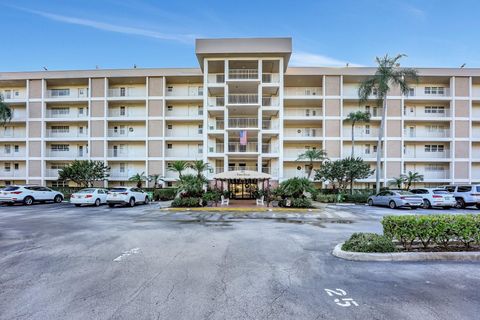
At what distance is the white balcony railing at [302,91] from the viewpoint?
104 feet

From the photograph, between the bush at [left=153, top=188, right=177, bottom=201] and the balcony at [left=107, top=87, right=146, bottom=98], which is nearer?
the bush at [left=153, top=188, right=177, bottom=201]

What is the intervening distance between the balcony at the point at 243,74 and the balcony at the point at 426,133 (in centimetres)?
1989

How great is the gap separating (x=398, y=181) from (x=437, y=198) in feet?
26.8

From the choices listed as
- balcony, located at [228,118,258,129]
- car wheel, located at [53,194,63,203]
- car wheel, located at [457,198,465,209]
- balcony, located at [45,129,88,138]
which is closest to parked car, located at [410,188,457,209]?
car wheel, located at [457,198,465,209]

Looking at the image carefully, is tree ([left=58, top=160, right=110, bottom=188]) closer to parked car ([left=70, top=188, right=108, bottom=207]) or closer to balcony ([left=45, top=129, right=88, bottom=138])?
parked car ([left=70, top=188, right=108, bottom=207])

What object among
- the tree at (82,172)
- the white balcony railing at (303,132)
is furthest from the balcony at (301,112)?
the tree at (82,172)

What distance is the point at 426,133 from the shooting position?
101 ft

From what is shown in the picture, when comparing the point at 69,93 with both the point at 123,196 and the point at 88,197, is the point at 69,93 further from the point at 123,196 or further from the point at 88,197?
the point at 123,196

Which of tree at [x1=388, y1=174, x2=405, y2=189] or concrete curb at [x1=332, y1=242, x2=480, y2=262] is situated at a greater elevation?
tree at [x1=388, y1=174, x2=405, y2=189]

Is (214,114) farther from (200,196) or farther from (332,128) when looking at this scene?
(332,128)

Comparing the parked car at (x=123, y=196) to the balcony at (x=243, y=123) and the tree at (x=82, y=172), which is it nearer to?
the tree at (x=82, y=172)

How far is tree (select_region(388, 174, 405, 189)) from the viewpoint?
27066mm

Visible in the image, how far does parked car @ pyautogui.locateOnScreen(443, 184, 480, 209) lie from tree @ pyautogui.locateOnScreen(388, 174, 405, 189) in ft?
21.7

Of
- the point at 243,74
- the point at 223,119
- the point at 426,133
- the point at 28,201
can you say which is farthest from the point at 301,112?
the point at 28,201
